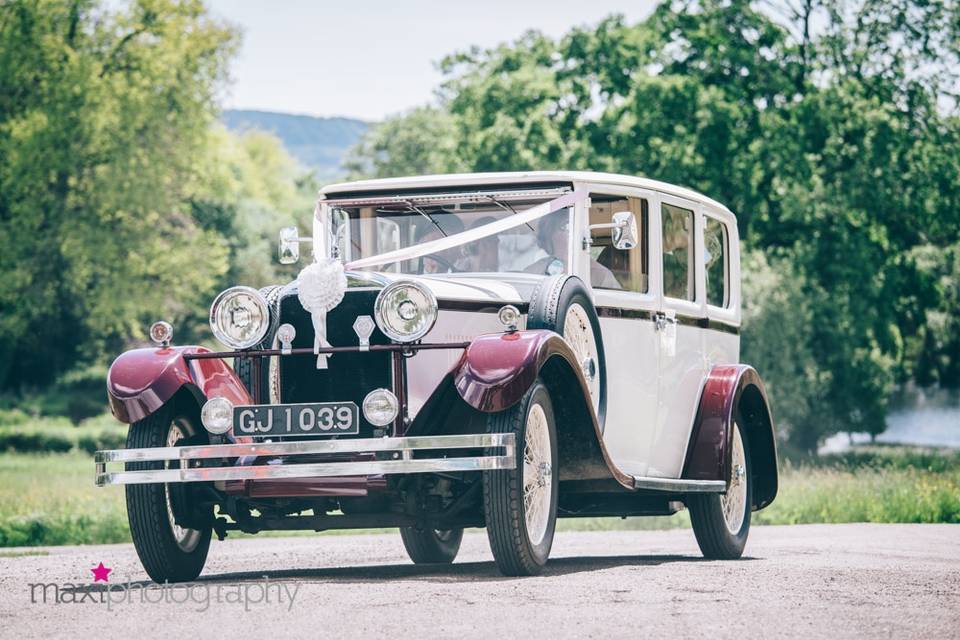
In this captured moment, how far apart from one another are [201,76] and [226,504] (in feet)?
122

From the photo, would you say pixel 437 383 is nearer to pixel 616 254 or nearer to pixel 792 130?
pixel 616 254

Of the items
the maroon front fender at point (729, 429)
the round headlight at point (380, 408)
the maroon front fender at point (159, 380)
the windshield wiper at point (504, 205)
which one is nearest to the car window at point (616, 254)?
the windshield wiper at point (504, 205)

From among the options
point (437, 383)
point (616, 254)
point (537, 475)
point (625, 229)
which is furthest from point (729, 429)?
point (437, 383)

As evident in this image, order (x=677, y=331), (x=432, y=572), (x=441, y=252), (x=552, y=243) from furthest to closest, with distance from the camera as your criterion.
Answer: (x=677, y=331), (x=441, y=252), (x=552, y=243), (x=432, y=572)

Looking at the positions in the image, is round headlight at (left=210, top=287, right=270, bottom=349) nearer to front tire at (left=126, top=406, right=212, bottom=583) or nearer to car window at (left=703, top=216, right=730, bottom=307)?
front tire at (left=126, top=406, right=212, bottom=583)

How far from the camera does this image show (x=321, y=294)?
26.6 ft

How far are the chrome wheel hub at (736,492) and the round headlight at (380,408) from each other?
3.66 m

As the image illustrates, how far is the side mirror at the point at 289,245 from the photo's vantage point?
31.9 feet

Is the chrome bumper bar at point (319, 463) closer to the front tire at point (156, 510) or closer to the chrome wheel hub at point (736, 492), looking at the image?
the front tire at point (156, 510)

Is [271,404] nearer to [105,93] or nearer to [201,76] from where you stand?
[105,93]

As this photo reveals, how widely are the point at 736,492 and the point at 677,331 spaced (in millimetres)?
1574

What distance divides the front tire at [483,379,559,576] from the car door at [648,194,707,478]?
1.88 meters

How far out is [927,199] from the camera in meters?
30.0

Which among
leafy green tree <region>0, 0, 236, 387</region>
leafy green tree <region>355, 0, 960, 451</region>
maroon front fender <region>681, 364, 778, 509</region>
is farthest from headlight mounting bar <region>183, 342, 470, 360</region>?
leafy green tree <region>0, 0, 236, 387</region>
